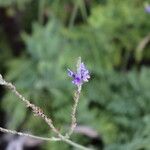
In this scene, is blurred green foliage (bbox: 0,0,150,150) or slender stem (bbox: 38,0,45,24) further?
slender stem (bbox: 38,0,45,24)

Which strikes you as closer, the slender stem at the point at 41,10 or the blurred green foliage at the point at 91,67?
the blurred green foliage at the point at 91,67

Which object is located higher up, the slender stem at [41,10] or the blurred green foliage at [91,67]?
the slender stem at [41,10]

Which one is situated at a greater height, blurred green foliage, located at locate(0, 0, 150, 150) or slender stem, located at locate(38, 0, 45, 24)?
slender stem, located at locate(38, 0, 45, 24)

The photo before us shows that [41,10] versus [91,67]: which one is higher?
[41,10]

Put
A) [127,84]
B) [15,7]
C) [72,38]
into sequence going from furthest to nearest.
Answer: [15,7]
[72,38]
[127,84]

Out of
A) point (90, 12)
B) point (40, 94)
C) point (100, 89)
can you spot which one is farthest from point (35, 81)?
point (90, 12)

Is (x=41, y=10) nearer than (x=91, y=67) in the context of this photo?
No

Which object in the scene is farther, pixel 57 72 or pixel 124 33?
pixel 124 33

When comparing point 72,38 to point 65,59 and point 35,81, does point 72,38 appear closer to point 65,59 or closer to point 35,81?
point 65,59
